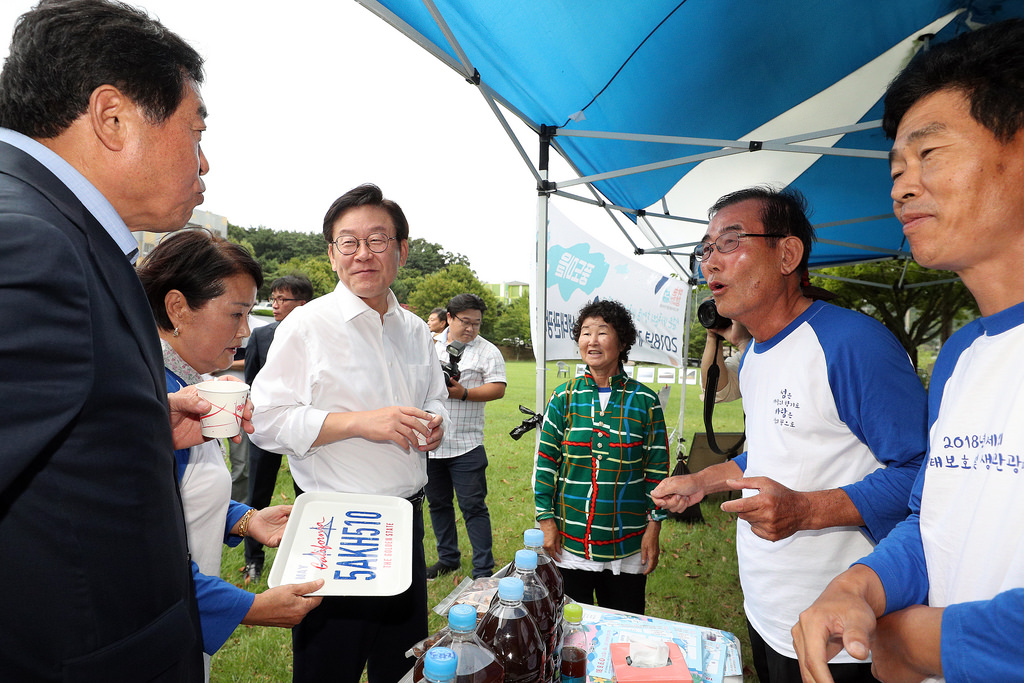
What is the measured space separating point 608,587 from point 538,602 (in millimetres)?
1505

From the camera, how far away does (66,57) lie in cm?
83

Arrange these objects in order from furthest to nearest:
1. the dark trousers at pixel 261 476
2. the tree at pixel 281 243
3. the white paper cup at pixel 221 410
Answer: the tree at pixel 281 243
the dark trousers at pixel 261 476
the white paper cup at pixel 221 410

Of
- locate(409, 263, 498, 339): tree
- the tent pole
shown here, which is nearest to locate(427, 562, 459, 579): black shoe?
the tent pole

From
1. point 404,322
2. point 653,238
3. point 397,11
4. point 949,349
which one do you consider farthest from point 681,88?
point 653,238

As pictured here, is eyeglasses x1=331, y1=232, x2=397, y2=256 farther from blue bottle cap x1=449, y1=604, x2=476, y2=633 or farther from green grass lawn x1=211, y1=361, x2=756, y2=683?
green grass lawn x1=211, y1=361, x2=756, y2=683

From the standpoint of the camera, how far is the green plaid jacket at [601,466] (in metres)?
2.49

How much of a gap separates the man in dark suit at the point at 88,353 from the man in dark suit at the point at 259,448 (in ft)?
9.68

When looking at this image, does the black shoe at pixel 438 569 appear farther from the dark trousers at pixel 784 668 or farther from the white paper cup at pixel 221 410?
the white paper cup at pixel 221 410

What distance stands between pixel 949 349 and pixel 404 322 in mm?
1933

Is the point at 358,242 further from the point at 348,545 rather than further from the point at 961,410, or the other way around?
the point at 961,410

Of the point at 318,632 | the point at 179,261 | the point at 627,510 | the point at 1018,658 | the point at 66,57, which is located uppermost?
the point at 66,57

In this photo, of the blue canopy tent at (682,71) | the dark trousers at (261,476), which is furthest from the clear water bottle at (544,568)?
the dark trousers at (261,476)

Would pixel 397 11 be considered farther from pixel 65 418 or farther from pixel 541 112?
pixel 65 418

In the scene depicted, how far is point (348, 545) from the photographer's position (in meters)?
1.48
